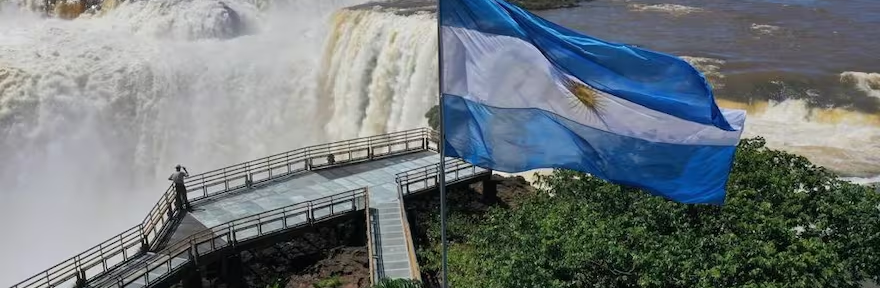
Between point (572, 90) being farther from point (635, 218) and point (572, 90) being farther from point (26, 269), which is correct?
point (26, 269)

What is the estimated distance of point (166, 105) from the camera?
33781 millimetres

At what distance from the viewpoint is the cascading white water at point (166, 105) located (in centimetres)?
2916

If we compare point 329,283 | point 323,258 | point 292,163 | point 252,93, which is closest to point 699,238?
point 329,283

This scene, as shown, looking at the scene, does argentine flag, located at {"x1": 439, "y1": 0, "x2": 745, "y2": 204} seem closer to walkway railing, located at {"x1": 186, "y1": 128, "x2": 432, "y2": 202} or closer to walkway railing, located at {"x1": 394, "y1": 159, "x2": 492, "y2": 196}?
walkway railing, located at {"x1": 394, "y1": 159, "x2": 492, "y2": 196}

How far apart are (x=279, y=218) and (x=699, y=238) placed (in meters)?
8.22

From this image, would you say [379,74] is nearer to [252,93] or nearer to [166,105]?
[252,93]

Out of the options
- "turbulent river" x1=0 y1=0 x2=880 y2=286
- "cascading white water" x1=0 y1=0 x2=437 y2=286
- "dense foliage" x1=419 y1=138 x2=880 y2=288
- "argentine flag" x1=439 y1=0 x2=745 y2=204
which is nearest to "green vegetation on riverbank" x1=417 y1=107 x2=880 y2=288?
"dense foliage" x1=419 y1=138 x2=880 y2=288

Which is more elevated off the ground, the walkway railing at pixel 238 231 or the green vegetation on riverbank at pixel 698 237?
the green vegetation on riverbank at pixel 698 237

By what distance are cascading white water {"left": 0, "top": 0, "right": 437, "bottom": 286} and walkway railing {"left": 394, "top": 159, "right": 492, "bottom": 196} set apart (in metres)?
9.37

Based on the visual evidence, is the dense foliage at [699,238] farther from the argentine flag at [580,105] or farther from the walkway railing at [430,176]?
the argentine flag at [580,105]

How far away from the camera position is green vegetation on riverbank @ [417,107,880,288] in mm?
10953

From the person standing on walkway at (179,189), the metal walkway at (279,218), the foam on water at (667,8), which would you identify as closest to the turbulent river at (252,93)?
the foam on water at (667,8)

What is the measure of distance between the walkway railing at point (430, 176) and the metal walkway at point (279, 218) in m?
0.02

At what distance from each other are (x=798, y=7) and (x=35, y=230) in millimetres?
40320
